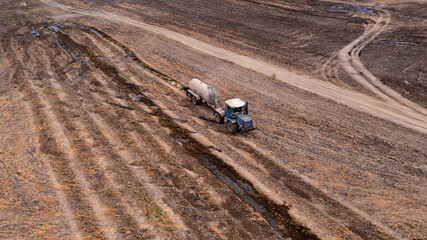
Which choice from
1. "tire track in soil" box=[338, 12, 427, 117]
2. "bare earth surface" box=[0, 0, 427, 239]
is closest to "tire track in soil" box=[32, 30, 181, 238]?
"bare earth surface" box=[0, 0, 427, 239]

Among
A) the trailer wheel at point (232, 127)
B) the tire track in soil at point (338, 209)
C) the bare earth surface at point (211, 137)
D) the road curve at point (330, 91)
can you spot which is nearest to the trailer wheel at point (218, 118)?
the bare earth surface at point (211, 137)

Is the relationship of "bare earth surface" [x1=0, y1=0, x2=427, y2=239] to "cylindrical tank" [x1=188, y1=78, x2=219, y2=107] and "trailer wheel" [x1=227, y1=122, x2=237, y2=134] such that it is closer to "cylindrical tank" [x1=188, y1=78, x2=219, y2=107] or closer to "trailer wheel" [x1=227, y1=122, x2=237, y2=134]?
"trailer wheel" [x1=227, y1=122, x2=237, y2=134]

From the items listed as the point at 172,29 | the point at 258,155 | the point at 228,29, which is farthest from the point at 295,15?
the point at 258,155

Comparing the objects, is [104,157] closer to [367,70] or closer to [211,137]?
[211,137]

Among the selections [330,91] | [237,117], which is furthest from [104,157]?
[330,91]

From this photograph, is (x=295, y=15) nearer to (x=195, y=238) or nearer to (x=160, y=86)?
(x=160, y=86)

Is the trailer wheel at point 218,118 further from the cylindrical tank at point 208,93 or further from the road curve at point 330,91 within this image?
the road curve at point 330,91
